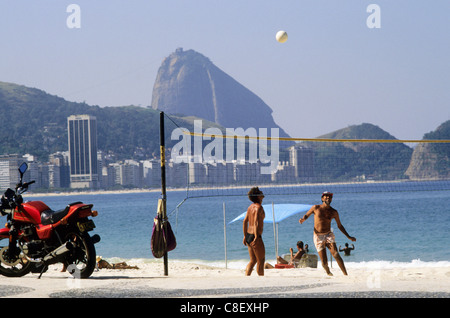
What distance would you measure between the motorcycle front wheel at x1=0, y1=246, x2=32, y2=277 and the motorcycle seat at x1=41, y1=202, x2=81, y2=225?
0.64 metres

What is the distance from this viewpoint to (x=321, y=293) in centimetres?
619

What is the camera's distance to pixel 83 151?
170625 millimetres

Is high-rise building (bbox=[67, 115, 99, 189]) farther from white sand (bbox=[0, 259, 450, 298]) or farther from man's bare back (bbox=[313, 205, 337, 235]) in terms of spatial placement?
white sand (bbox=[0, 259, 450, 298])

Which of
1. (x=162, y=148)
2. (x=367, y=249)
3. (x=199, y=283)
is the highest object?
(x=162, y=148)

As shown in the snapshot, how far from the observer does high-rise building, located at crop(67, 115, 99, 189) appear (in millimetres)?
159125

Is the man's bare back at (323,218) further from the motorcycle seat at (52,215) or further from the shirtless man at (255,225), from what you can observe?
the motorcycle seat at (52,215)

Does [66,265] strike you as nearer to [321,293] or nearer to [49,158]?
[321,293]

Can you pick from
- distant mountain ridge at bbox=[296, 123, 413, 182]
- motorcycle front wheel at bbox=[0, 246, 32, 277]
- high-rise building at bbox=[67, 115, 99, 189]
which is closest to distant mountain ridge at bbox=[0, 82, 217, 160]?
high-rise building at bbox=[67, 115, 99, 189]

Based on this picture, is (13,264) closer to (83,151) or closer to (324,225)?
(324,225)

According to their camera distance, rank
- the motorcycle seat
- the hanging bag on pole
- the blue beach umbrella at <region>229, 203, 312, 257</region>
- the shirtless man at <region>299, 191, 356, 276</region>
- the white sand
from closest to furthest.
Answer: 1. the white sand
2. the motorcycle seat
3. the shirtless man at <region>299, 191, 356, 276</region>
4. the hanging bag on pole
5. the blue beach umbrella at <region>229, 203, 312, 257</region>

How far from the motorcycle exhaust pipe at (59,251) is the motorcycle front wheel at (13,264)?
1.21 ft

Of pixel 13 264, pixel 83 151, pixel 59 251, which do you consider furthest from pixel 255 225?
pixel 83 151
